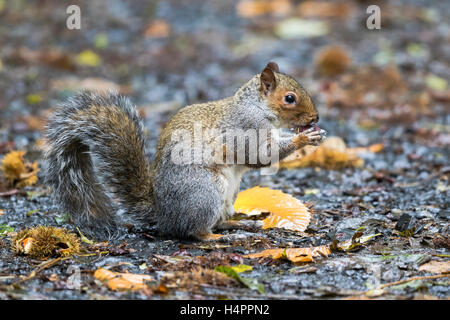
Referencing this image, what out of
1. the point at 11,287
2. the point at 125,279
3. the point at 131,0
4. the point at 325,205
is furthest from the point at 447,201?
the point at 131,0

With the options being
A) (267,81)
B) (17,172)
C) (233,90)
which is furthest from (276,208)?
(233,90)

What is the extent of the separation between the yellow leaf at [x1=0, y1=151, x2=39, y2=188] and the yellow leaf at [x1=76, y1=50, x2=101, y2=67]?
406 cm

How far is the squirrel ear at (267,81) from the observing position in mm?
3711

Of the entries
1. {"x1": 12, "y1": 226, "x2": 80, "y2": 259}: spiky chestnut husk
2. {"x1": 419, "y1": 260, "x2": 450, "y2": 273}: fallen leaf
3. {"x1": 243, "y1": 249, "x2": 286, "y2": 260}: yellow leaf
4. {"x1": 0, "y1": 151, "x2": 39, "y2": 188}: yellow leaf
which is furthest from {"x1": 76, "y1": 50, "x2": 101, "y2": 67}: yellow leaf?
{"x1": 419, "y1": 260, "x2": 450, "y2": 273}: fallen leaf

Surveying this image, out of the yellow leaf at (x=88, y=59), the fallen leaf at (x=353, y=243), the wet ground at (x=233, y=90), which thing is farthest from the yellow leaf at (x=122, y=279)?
the yellow leaf at (x=88, y=59)

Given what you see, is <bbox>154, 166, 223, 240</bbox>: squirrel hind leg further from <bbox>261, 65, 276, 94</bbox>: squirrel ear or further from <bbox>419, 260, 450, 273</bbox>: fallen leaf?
<bbox>419, 260, 450, 273</bbox>: fallen leaf

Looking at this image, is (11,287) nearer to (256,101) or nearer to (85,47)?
(256,101)

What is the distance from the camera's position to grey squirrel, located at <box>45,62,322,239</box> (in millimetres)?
3422

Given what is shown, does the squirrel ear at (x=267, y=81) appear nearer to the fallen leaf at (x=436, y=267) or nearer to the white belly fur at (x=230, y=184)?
the white belly fur at (x=230, y=184)

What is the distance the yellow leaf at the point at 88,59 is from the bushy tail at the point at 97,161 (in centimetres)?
491

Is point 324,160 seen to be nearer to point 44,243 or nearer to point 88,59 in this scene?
point 44,243

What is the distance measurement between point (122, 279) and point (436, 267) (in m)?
1.50

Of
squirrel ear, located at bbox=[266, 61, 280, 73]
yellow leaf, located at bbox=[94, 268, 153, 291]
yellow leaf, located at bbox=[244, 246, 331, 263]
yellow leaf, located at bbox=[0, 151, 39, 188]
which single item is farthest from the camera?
yellow leaf, located at bbox=[0, 151, 39, 188]

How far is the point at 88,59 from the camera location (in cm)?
835
